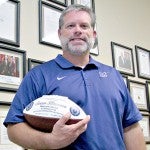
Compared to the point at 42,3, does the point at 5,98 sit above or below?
below

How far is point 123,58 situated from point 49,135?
1284 millimetres

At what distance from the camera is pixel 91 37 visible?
1.28 metres

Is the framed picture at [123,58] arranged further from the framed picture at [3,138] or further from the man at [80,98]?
the framed picture at [3,138]

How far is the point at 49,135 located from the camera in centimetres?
96

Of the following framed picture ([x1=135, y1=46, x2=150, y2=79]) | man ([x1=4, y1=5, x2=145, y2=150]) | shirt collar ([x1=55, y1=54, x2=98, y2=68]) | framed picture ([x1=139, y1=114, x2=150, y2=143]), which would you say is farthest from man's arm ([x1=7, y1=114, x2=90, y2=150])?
framed picture ([x1=135, y1=46, x2=150, y2=79])

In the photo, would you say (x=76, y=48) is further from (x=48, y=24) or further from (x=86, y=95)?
(x=48, y=24)

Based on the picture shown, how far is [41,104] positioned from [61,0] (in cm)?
98

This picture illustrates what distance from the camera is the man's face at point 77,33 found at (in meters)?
1.24

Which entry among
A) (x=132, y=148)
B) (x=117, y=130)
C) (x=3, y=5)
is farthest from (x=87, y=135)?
(x=3, y=5)

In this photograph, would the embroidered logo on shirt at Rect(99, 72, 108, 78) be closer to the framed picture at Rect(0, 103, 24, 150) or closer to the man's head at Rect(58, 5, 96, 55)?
the man's head at Rect(58, 5, 96, 55)

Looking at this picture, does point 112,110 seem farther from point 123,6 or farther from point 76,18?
point 123,6

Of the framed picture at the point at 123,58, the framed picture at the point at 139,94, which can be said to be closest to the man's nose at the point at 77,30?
the framed picture at the point at 123,58

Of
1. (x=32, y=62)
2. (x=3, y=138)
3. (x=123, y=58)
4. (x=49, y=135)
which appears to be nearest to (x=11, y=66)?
(x=32, y=62)

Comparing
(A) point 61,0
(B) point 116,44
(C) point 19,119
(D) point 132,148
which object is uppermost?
(A) point 61,0
